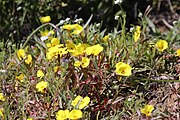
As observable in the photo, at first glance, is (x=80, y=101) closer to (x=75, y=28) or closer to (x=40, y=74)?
(x=40, y=74)

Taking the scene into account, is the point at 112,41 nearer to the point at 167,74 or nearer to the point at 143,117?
the point at 167,74

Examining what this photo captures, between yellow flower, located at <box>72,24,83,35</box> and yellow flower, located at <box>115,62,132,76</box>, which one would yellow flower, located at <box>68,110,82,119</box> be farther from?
yellow flower, located at <box>72,24,83,35</box>

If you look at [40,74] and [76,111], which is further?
[40,74]

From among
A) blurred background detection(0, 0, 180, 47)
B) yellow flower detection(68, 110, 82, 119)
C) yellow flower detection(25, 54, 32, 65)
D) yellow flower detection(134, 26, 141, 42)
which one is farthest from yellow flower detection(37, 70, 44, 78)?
blurred background detection(0, 0, 180, 47)

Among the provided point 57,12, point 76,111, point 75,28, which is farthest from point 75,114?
point 57,12

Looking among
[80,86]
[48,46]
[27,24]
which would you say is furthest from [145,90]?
[27,24]

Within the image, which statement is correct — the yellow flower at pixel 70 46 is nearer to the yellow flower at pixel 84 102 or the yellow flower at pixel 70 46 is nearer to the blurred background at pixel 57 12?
the yellow flower at pixel 84 102
